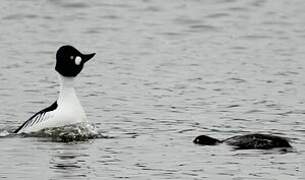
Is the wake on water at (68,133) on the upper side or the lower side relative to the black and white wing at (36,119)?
lower

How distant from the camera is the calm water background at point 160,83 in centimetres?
1274

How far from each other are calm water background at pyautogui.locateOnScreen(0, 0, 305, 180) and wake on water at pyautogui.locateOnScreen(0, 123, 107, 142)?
0.22m

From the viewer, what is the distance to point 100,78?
19.6 metres

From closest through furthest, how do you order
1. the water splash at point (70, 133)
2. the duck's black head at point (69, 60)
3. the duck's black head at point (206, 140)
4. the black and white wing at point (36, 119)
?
the duck's black head at point (206, 140), the water splash at point (70, 133), the black and white wing at point (36, 119), the duck's black head at point (69, 60)

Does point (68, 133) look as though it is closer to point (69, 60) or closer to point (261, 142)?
point (69, 60)

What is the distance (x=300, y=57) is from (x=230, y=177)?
9.96 metres

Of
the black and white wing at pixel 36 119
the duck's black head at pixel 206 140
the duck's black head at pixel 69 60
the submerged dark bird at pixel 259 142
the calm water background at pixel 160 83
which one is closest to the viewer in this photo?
the calm water background at pixel 160 83

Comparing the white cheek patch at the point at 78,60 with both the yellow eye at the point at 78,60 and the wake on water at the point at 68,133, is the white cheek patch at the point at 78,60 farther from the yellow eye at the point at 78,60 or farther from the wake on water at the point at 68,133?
the wake on water at the point at 68,133

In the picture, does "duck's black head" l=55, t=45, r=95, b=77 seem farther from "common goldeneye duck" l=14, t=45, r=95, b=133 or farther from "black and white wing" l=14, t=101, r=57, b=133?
"black and white wing" l=14, t=101, r=57, b=133

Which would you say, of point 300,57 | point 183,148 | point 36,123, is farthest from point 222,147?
point 300,57

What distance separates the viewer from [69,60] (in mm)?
15328

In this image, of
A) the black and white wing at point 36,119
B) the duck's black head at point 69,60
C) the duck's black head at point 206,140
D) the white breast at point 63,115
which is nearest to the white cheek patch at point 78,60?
the duck's black head at point 69,60

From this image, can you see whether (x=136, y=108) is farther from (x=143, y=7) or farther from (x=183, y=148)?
(x=143, y=7)

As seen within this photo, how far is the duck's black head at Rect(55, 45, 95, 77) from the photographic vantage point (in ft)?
50.0
